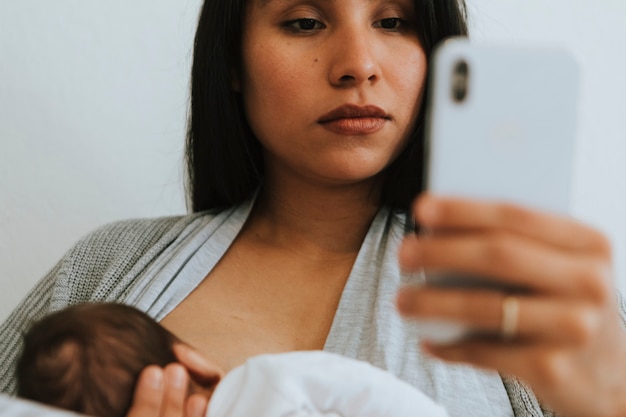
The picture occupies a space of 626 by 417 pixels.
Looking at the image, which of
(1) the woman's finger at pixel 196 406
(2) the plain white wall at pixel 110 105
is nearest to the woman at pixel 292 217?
(1) the woman's finger at pixel 196 406

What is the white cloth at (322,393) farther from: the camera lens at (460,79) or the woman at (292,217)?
the camera lens at (460,79)

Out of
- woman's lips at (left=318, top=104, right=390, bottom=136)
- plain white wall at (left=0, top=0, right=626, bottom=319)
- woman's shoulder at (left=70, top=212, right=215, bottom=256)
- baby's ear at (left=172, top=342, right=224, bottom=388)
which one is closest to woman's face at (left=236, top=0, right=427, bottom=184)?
woman's lips at (left=318, top=104, right=390, bottom=136)

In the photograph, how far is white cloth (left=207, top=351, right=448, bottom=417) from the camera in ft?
2.14

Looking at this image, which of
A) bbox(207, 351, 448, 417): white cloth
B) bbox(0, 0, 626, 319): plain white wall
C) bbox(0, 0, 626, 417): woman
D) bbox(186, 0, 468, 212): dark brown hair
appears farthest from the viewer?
bbox(0, 0, 626, 319): plain white wall

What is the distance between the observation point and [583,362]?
474mm

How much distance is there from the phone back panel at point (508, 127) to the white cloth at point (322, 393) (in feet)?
0.83

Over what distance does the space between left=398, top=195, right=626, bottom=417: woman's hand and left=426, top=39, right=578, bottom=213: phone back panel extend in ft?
0.17

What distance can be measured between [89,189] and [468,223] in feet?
3.57

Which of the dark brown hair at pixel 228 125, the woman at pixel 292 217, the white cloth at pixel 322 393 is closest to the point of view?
the white cloth at pixel 322 393

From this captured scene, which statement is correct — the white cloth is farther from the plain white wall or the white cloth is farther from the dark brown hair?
the plain white wall

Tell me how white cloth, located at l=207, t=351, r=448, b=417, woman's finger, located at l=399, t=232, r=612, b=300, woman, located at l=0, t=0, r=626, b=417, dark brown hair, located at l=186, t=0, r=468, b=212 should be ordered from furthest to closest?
1. dark brown hair, located at l=186, t=0, r=468, b=212
2. woman, located at l=0, t=0, r=626, b=417
3. white cloth, located at l=207, t=351, r=448, b=417
4. woman's finger, located at l=399, t=232, r=612, b=300

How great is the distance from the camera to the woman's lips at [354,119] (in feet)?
2.92

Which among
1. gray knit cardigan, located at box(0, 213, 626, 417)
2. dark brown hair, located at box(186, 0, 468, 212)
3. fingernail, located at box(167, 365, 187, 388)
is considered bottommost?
gray knit cardigan, located at box(0, 213, 626, 417)

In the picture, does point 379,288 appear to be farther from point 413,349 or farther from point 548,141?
point 548,141
